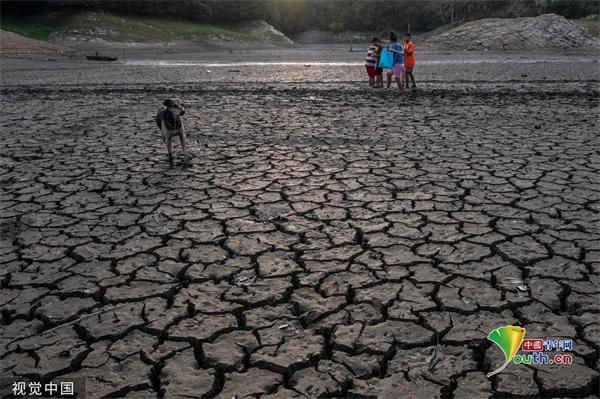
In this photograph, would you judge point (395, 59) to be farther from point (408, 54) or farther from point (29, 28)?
point (29, 28)

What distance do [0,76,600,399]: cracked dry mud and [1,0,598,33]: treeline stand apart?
4783 cm

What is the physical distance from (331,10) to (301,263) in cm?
7872

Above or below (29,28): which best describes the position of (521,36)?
below

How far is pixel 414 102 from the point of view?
1204 centimetres

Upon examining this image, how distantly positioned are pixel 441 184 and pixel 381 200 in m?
0.97

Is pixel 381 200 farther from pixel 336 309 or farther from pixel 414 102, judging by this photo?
pixel 414 102

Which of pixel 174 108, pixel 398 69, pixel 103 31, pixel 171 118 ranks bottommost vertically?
pixel 171 118

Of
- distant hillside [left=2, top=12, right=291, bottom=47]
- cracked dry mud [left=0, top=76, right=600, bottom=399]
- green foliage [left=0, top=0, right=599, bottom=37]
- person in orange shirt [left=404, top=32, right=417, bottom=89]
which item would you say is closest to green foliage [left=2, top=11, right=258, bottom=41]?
distant hillside [left=2, top=12, right=291, bottom=47]

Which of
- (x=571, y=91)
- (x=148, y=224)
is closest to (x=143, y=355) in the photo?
(x=148, y=224)

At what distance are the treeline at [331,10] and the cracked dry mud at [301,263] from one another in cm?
4783

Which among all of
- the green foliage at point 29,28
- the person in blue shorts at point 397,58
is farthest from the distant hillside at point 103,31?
the person in blue shorts at point 397,58

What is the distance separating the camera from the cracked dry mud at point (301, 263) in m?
2.90

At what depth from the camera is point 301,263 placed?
414 cm

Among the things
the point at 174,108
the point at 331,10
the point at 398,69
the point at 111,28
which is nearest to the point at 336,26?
the point at 331,10
